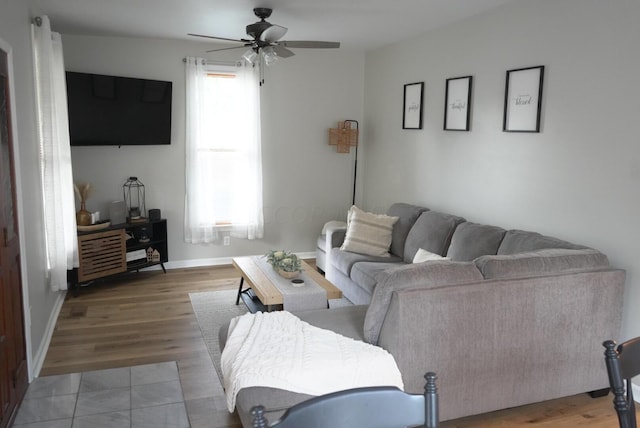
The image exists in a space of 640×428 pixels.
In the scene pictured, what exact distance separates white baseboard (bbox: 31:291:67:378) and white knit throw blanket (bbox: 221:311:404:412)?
154 centimetres

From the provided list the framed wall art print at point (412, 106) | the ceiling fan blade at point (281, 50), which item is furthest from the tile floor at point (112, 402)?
the framed wall art print at point (412, 106)

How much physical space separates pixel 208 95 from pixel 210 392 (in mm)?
3594

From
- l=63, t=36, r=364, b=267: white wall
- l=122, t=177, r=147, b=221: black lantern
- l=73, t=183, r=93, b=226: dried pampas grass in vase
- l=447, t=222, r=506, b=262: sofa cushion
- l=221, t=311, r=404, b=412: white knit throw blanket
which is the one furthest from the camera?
l=122, t=177, r=147, b=221: black lantern

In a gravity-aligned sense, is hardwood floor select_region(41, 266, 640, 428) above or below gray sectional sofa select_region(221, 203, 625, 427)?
below

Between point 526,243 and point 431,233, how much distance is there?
1.09 meters

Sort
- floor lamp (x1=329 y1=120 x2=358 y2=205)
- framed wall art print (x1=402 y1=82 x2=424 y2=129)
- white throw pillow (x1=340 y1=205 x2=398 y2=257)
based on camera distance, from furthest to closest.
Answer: floor lamp (x1=329 y1=120 x2=358 y2=205), framed wall art print (x1=402 y1=82 x2=424 y2=129), white throw pillow (x1=340 y1=205 x2=398 y2=257)

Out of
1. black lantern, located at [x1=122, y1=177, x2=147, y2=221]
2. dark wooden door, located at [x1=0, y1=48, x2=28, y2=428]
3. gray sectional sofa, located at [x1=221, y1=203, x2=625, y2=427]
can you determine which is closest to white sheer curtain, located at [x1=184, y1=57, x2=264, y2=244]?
black lantern, located at [x1=122, y1=177, x2=147, y2=221]

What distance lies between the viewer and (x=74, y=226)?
15.0ft

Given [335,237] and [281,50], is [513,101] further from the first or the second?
[335,237]

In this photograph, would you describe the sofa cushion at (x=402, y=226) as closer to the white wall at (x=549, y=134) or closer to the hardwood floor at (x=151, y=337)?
the white wall at (x=549, y=134)

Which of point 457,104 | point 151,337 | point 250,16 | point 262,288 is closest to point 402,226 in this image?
point 457,104

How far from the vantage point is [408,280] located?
8.42ft

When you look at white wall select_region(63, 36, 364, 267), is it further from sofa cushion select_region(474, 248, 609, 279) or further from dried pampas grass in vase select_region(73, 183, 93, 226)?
sofa cushion select_region(474, 248, 609, 279)

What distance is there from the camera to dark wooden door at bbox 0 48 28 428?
2697 millimetres
